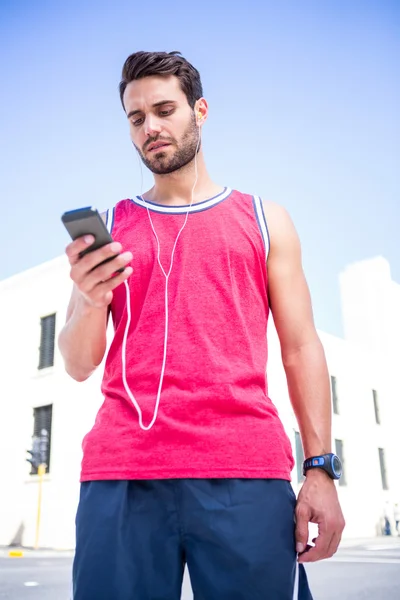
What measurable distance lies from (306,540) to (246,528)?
18 cm

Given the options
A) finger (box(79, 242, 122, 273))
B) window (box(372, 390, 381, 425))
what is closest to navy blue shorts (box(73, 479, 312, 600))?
finger (box(79, 242, 122, 273))

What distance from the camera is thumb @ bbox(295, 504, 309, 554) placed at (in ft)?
5.08

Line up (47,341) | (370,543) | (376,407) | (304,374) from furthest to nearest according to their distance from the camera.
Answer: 1. (376,407)
2. (47,341)
3. (370,543)
4. (304,374)

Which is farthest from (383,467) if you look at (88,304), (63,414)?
(88,304)

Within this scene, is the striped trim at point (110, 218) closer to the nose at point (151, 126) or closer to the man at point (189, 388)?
the man at point (189, 388)

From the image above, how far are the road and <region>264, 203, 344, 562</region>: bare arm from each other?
5126mm

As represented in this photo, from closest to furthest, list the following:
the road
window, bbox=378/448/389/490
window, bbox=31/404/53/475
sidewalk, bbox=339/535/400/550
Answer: the road
window, bbox=31/404/53/475
sidewalk, bbox=339/535/400/550
window, bbox=378/448/389/490

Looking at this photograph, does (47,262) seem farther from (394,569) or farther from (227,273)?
(227,273)

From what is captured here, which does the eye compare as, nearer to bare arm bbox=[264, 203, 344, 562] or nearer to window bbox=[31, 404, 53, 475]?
bare arm bbox=[264, 203, 344, 562]

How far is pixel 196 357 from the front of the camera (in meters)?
1.64

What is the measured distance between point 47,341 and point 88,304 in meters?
16.8

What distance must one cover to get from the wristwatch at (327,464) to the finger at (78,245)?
0.82 m

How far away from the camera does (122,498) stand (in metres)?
1.50

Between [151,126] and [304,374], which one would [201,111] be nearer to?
[151,126]
